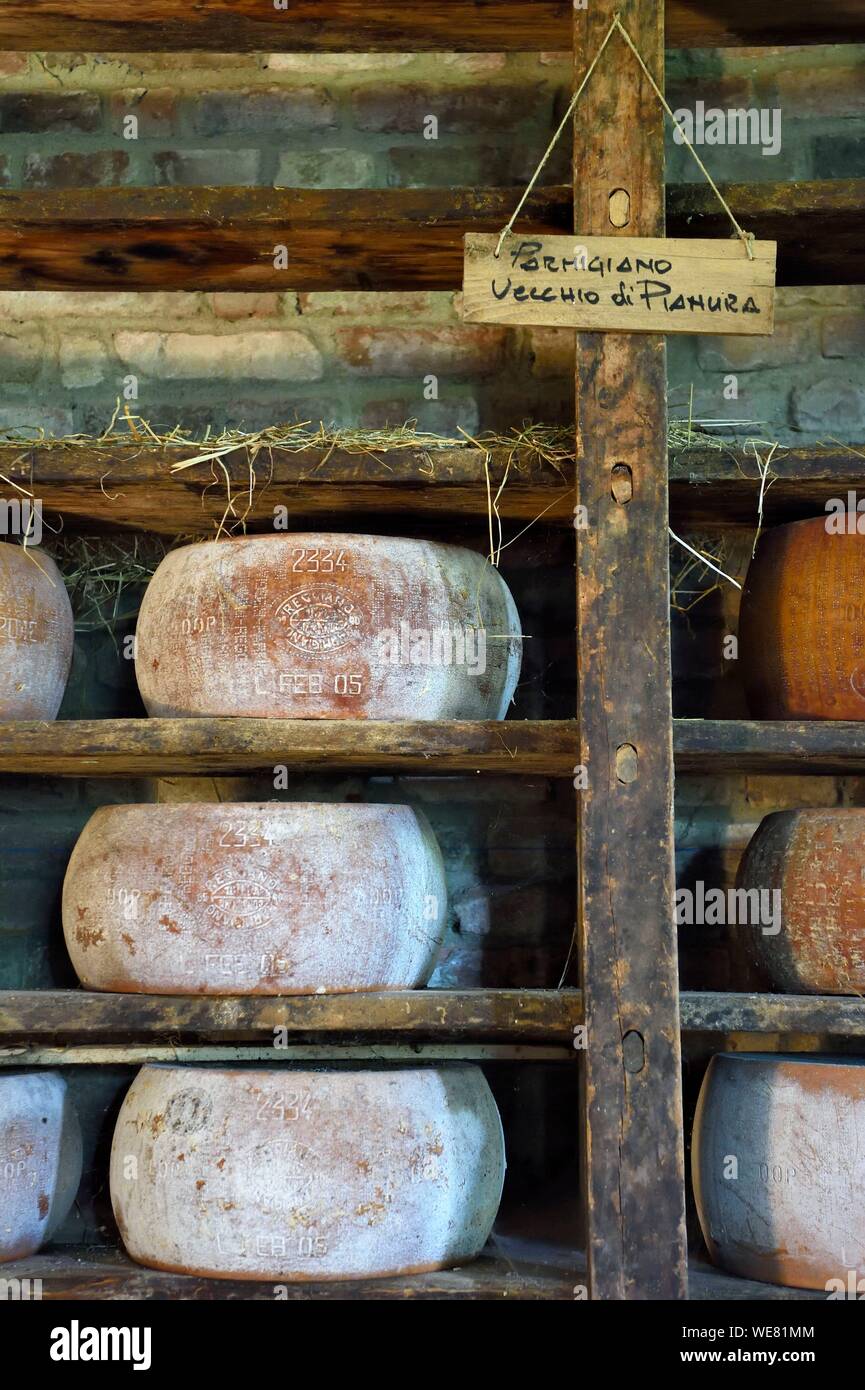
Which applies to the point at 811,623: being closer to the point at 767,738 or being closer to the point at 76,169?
the point at 767,738

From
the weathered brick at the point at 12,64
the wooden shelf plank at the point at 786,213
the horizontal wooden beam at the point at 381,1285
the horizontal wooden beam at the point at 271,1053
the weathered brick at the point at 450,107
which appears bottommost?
the horizontal wooden beam at the point at 381,1285

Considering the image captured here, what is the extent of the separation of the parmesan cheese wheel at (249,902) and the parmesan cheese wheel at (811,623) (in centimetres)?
73

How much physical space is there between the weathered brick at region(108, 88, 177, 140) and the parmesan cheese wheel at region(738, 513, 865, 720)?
160 cm

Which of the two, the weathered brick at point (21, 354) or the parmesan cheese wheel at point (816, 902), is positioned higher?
the weathered brick at point (21, 354)

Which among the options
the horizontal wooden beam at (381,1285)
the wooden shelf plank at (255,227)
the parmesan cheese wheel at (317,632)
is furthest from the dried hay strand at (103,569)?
the horizontal wooden beam at (381,1285)

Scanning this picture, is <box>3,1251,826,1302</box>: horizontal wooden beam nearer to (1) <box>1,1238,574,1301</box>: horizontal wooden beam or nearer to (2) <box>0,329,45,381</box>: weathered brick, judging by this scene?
(1) <box>1,1238,574,1301</box>: horizontal wooden beam

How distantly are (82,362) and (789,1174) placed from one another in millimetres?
2144

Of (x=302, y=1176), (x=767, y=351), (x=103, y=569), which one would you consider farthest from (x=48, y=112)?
(x=302, y=1176)

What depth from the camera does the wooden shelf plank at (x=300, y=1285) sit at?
218 centimetres

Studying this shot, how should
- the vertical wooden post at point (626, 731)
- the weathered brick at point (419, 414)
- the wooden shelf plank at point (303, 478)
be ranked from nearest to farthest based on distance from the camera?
the vertical wooden post at point (626, 731) → the wooden shelf plank at point (303, 478) → the weathered brick at point (419, 414)

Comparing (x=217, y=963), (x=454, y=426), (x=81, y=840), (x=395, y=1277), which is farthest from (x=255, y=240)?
(x=395, y=1277)

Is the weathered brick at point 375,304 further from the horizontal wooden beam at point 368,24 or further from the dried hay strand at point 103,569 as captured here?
the dried hay strand at point 103,569
